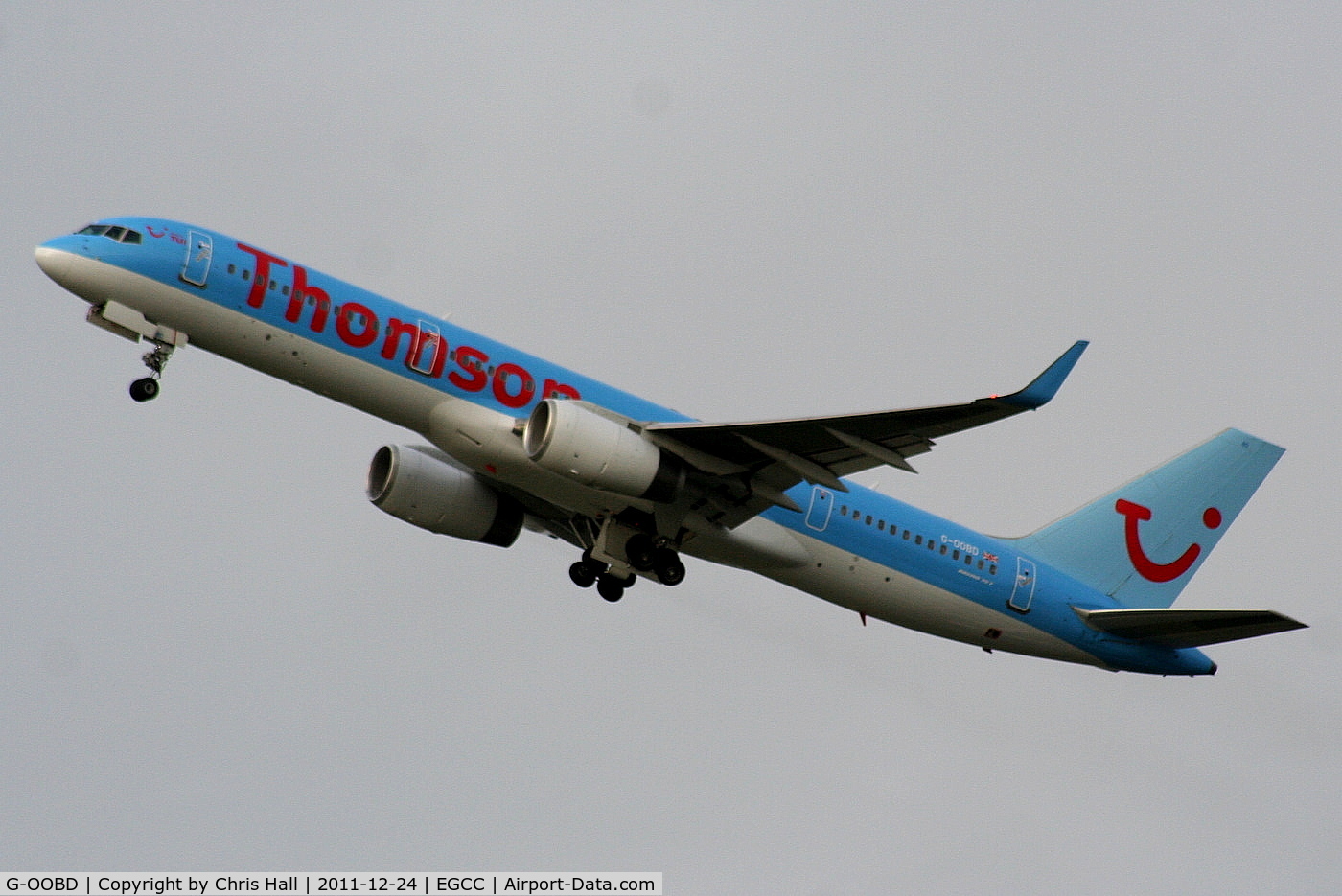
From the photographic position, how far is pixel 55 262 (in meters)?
30.0

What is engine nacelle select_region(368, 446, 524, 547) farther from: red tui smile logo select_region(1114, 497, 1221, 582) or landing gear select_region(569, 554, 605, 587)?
red tui smile logo select_region(1114, 497, 1221, 582)

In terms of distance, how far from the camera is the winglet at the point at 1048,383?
2597 centimetres

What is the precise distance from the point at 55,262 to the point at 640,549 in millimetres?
12584

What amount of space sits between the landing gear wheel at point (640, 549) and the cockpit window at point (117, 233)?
36.9ft

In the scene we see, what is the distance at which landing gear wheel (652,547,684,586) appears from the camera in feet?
110

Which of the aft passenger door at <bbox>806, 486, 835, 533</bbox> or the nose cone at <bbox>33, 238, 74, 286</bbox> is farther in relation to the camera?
the aft passenger door at <bbox>806, 486, 835, 533</bbox>

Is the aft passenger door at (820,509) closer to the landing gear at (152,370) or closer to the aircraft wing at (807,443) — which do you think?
the aircraft wing at (807,443)

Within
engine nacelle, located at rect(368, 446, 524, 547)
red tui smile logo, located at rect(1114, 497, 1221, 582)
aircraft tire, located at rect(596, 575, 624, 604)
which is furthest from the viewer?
red tui smile logo, located at rect(1114, 497, 1221, 582)

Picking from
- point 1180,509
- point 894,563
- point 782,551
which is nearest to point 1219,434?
point 1180,509

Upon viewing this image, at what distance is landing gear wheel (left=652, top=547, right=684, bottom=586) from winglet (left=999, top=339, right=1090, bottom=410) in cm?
932

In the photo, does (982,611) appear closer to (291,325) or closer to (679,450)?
(679,450)

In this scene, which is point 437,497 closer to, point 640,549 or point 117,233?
point 640,549

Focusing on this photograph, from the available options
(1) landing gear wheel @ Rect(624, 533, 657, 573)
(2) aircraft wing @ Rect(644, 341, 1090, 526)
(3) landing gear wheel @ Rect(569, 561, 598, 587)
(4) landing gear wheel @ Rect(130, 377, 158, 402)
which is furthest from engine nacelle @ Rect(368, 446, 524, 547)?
(2) aircraft wing @ Rect(644, 341, 1090, 526)

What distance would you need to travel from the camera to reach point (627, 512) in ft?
109
